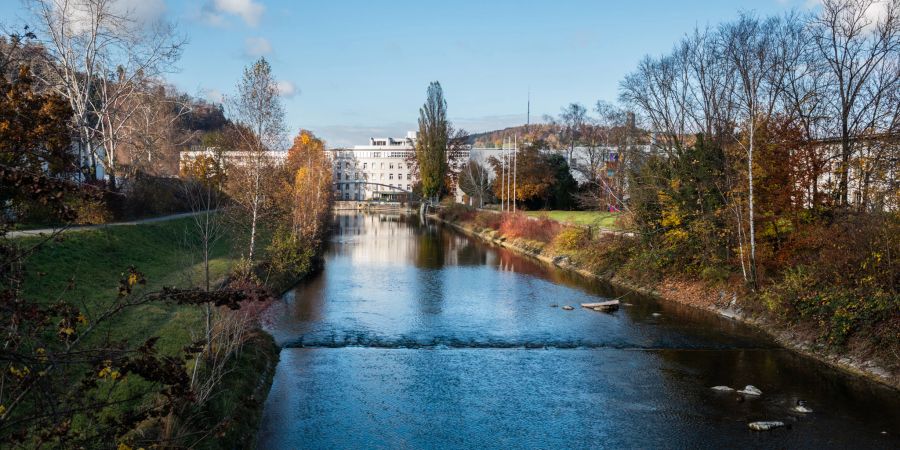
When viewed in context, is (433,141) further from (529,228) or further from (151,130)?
(151,130)

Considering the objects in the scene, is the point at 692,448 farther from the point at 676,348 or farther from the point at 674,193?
the point at 674,193

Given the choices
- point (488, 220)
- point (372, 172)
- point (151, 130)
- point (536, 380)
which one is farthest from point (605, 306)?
point (372, 172)

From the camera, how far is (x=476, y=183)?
265 ft

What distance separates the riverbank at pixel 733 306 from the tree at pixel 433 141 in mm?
40980

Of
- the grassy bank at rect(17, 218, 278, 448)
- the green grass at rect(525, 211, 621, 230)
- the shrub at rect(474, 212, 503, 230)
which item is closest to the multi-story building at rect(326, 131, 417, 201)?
the shrub at rect(474, 212, 503, 230)

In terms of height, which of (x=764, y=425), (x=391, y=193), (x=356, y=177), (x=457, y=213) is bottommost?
(x=764, y=425)

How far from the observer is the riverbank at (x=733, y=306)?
16.2 meters

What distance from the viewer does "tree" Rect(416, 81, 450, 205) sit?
277 feet

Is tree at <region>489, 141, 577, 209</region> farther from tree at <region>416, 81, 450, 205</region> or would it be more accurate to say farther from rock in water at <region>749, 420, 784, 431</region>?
rock in water at <region>749, 420, 784, 431</region>

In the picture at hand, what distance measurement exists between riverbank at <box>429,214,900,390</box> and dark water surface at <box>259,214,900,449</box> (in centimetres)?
55

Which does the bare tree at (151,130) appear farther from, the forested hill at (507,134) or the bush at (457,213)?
the forested hill at (507,134)

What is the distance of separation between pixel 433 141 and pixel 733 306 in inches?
2496

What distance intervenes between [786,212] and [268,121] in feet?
64.2

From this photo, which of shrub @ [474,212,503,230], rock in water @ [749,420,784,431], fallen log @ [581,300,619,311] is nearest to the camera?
rock in water @ [749,420,784,431]
